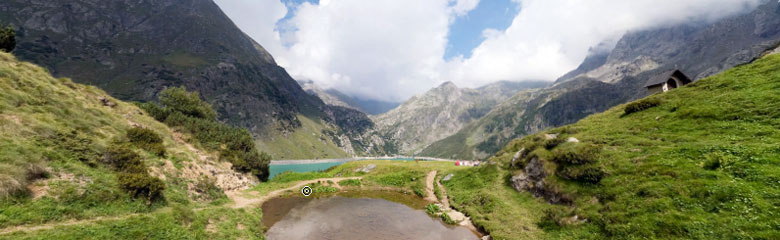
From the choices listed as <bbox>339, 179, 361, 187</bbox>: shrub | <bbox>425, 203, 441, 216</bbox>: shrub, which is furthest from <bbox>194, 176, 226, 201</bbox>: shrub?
<bbox>425, 203, 441, 216</bbox>: shrub

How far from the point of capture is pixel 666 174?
18672 millimetres

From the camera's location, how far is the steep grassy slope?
54.3ft

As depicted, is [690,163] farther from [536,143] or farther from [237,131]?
[237,131]

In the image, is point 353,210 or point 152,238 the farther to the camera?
point 353,210

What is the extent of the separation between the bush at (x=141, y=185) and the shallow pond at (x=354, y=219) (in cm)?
1024

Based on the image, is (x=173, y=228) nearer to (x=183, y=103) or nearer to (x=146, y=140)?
(x=146, y=140)

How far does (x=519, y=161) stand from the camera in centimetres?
3488

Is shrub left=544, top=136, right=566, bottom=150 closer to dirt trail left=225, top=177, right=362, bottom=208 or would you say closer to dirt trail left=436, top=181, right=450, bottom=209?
dirt trail left=436, top=181, right=450, bottom=209

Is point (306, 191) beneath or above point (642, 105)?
beneath

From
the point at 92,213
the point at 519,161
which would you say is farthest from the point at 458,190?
the point at 92,213

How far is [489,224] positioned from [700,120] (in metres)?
21.4

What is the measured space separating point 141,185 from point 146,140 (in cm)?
1352

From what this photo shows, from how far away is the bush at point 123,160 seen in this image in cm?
2408

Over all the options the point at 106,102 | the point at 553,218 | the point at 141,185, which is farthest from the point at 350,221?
the point at 106,102
